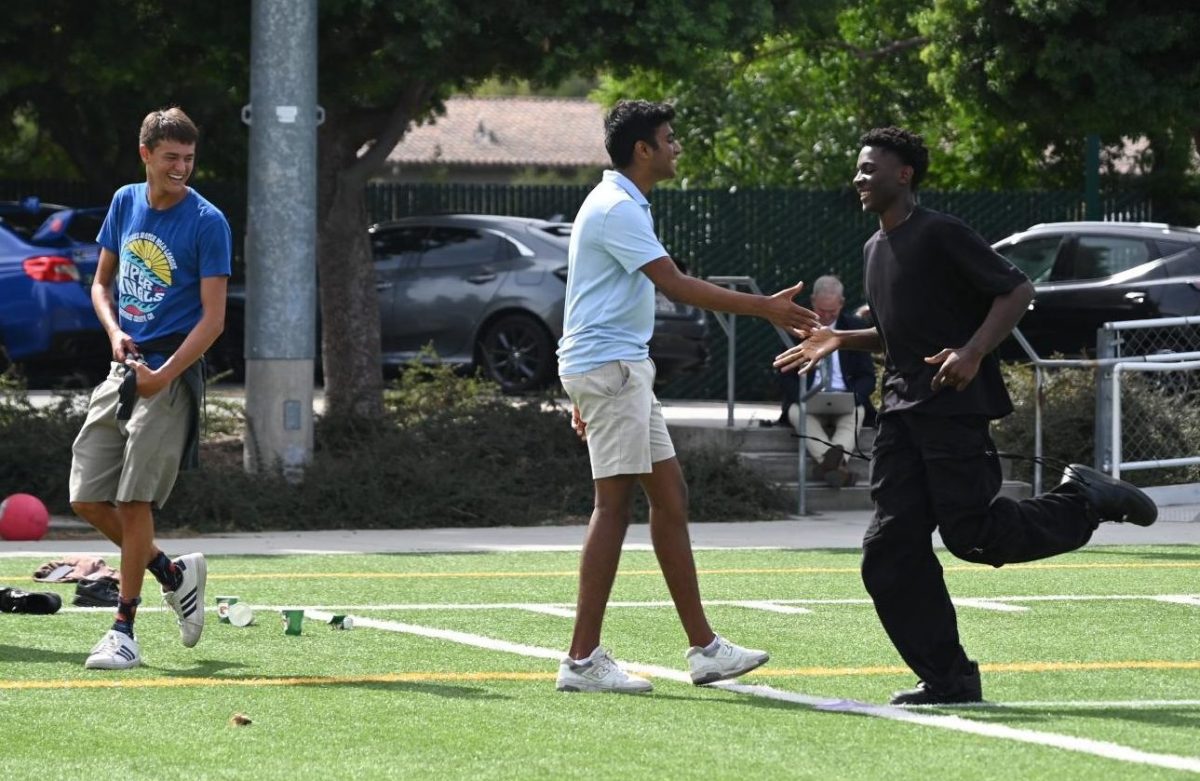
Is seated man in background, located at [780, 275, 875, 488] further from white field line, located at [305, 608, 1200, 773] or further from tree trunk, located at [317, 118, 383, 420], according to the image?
white field line, located at [305, 608, 1200, 773]

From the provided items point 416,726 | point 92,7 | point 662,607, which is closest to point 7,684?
point 416,726

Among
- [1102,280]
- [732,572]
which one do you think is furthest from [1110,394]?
[732,572]

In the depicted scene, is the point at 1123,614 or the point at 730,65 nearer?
the point at 1123,614

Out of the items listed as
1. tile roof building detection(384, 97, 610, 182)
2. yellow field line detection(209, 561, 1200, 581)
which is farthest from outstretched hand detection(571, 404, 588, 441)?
tile roof building detection(384, 97, 610, 182)

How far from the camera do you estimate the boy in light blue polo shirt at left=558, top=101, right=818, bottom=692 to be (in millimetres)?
7324

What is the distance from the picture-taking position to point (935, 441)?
275 inches

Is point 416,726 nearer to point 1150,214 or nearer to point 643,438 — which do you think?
point 643,438

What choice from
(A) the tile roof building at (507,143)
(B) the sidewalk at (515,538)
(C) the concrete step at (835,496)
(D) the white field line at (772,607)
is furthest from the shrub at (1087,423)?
(A) the tile roof building at (507,143)

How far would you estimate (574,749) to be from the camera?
6168 mm

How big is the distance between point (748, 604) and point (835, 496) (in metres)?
6.13

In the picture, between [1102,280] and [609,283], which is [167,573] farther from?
[1102,280]

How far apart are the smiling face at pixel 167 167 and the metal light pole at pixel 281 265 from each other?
24.9 ft

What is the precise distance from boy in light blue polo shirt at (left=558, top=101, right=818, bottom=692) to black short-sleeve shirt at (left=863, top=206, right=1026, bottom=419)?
0.35m

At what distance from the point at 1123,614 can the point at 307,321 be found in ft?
25.4
